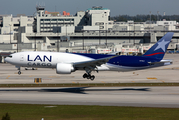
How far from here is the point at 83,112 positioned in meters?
38.8

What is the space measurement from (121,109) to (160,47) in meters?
22.7

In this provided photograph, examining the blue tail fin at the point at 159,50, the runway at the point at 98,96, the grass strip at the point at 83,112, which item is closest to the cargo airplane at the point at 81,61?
the blue tail fin at the point at 159,50

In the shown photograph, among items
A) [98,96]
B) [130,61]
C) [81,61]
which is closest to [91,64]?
[81,61]

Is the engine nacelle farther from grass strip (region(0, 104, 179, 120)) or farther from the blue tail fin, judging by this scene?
the blue tail fin

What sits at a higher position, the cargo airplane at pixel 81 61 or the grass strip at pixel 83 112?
the cargo airplane at pixel 81 61

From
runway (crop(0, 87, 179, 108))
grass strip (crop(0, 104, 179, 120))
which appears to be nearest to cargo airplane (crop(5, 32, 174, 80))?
runway (crop(0, 87, 179, 108))

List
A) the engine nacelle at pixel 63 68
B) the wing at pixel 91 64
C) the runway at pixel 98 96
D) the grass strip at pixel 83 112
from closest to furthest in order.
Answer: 1. the grass strip at pixel 83 112
2. the runway at pixel 98 96
3. the engine nacelle at pixel 63 68
4. the wing at pixel 91 64

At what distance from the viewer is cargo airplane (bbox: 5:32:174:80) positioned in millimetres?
53062

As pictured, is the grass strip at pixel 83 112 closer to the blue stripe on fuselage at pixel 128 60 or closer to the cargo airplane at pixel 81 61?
the cargo airplane at pixel 81 61

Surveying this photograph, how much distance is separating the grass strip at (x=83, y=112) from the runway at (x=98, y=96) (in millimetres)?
2710

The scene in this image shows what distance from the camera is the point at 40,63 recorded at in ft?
176

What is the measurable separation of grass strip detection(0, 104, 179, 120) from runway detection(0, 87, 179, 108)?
2710 mm

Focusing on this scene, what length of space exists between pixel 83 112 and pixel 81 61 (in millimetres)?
17094

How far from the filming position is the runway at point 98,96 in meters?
44.7
